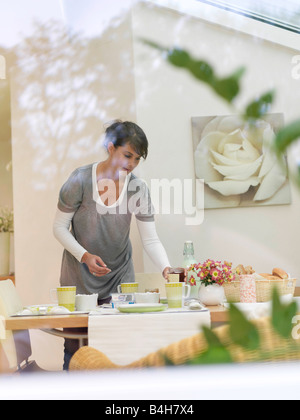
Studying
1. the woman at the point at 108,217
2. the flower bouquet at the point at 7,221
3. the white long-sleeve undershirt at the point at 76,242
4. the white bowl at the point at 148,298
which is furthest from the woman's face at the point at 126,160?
the flower bouquet at the point at 7,221

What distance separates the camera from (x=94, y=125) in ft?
7.39

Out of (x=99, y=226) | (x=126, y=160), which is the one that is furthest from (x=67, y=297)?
(x=126, y=160)

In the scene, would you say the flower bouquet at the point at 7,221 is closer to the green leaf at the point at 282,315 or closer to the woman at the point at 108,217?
the woman at the point at 108,217

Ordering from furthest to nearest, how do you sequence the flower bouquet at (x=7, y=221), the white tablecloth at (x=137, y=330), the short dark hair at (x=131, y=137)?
the flower bouquet at (x=7, y=221)
the short dark hair at (x=131, y=137)
the white tablecloth at (x=137, y=330)

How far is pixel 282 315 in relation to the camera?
11 centimetres

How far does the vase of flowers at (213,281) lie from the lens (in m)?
1.27

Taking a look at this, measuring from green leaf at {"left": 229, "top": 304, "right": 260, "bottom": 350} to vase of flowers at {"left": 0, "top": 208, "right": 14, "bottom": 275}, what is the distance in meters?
2.28

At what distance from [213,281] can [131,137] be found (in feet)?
1.99

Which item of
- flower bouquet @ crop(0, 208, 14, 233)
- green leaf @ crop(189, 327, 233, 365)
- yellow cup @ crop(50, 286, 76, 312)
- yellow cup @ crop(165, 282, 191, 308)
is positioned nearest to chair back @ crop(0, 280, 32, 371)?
yellow cup @ crop(50, 286, 76, 312)

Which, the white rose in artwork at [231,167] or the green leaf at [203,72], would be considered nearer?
the green leaf at [203,72]

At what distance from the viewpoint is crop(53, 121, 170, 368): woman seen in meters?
1.61

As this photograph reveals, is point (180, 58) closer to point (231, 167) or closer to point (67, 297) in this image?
point (67, 297)

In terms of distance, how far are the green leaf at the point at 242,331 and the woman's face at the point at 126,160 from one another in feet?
5.16

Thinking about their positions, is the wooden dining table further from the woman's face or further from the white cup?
the woman's face
